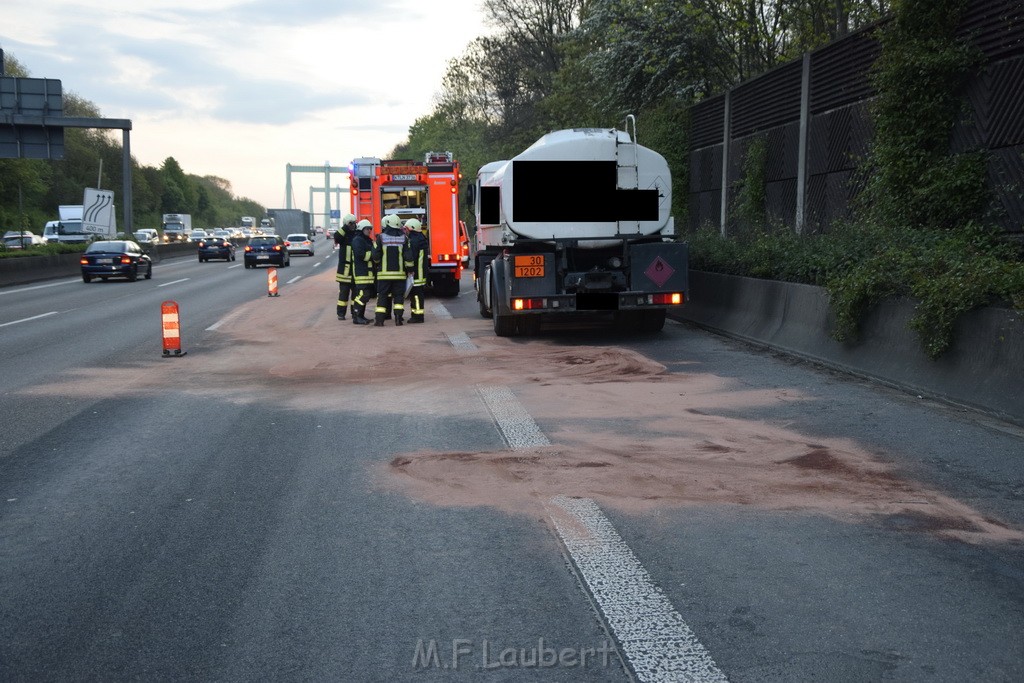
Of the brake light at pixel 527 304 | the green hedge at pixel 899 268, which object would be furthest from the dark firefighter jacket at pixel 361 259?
the green hedge at pixel 899 268

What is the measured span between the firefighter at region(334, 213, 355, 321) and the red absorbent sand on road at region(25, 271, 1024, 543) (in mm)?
2462

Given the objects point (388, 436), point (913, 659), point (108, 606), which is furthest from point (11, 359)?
point (913, 659)

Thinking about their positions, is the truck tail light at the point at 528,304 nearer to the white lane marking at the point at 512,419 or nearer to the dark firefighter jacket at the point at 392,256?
the dark firefighter jacket at the point at 392,256

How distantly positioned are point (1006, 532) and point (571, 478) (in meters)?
2.54

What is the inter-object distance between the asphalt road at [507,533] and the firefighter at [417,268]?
7440 millimetres

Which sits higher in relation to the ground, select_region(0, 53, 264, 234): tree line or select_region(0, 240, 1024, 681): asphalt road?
select_region(0, 53, 264, 234): tree line

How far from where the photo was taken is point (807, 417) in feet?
30.6

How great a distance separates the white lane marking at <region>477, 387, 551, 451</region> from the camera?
835 centimetres

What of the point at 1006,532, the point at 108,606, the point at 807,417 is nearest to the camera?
the point at 108,606

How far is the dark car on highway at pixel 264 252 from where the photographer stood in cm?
4906

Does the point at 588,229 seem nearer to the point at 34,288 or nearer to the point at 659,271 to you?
the point at 659,271

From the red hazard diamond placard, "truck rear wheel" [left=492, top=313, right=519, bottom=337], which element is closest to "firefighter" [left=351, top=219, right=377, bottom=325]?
"truck rear wheel" [left=492, top=313, right=519, bottom=337]

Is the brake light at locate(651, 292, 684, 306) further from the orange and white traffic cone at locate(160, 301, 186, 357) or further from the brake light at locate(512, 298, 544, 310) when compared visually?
the orange and white traffic cone at locate(160, 301, 186, 357)

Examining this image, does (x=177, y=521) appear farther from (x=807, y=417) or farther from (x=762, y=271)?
(x=762, y=271)
